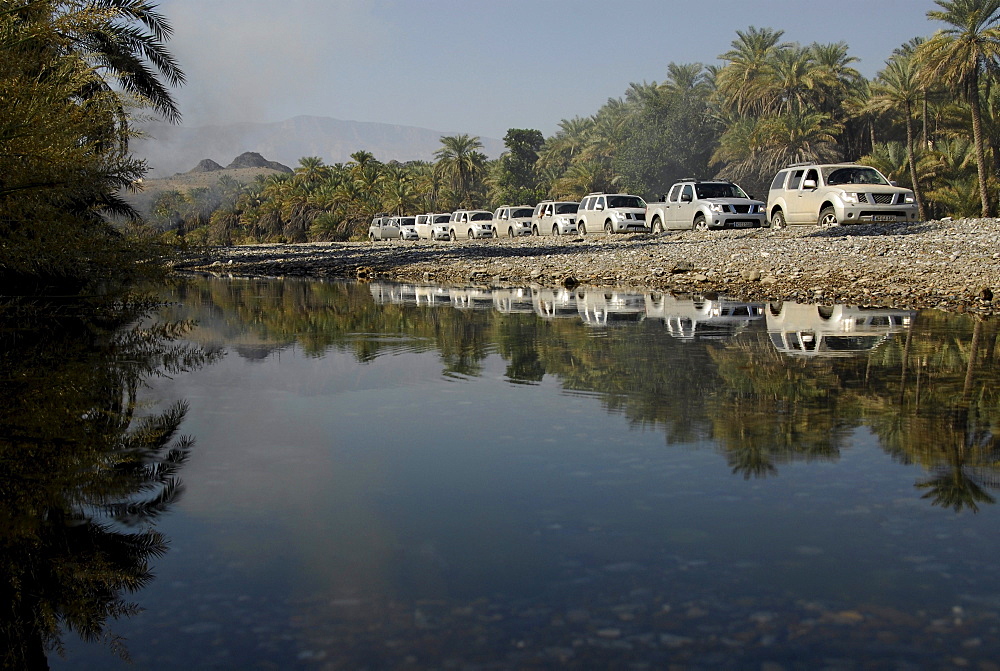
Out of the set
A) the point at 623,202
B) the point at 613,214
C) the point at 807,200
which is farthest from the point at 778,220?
the point at 623,202

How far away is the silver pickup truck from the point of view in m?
31.2

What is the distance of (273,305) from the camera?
20672mm

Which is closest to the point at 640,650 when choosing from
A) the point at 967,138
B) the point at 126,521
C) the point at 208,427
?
the point at 126,521

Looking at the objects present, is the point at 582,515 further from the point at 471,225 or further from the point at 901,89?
the point at 471,225

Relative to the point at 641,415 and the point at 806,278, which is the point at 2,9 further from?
the point at 806,278

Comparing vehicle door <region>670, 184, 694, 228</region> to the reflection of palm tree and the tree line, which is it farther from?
the reflection of palm tree

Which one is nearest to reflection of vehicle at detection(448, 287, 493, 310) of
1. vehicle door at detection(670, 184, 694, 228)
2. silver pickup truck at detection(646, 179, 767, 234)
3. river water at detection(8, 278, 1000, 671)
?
river water at detection(8, 278, 1000, 671)

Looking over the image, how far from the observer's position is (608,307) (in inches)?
669

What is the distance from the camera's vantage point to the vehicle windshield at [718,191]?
1291 inches

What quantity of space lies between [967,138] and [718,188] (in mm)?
22703

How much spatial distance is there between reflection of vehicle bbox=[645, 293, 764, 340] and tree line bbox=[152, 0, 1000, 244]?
364 inches

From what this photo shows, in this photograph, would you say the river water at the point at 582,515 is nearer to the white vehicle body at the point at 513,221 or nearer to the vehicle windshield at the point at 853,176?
the vehicle windshield at the point at 853,176

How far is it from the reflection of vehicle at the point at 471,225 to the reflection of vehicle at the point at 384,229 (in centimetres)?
810

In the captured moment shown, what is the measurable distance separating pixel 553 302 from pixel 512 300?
1.16 metres
